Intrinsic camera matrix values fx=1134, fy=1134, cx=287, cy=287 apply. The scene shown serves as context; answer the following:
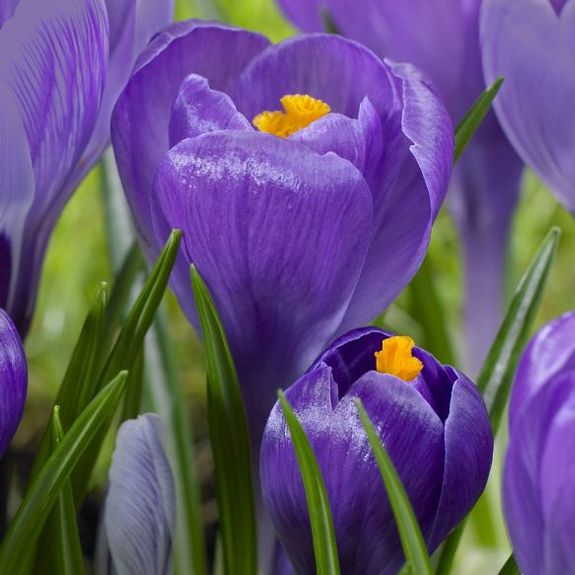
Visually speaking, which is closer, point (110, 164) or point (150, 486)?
point (150, 486)

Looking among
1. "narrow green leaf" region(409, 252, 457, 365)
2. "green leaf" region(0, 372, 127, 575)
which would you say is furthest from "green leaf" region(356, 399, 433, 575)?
"narrow green leaf" region(409, 252, 457, 365)

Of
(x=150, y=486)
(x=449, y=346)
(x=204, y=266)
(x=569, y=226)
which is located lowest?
(x=569, y=226)

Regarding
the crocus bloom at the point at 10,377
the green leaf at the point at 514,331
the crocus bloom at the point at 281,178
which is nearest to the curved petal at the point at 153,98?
the crocus bloom at the point at 281,178

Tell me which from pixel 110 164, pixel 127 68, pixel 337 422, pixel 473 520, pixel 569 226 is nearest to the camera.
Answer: pixel 337 422

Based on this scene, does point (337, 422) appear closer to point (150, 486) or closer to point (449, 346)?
point (150, 486)

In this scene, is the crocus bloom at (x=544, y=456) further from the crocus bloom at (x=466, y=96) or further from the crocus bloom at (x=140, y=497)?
the crocus bloom at (x=466, y=96)

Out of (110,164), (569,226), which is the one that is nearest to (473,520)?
(110,164)
